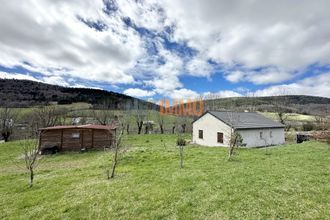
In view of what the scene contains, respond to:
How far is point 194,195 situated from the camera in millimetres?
7891

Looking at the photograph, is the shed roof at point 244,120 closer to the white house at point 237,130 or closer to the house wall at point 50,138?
the white house at point 237,130

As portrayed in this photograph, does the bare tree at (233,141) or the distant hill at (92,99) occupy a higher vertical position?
the distant hill at (92,99)

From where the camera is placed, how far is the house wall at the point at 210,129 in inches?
1044

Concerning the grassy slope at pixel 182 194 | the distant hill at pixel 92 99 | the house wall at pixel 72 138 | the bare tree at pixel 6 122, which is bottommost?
the grassy slope at pixel 182 194

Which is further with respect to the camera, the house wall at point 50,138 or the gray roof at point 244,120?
the gray roof at point 244,120

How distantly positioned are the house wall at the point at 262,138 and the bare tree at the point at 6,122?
44.8m

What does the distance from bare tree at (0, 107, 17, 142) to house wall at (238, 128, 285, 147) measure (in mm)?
44759

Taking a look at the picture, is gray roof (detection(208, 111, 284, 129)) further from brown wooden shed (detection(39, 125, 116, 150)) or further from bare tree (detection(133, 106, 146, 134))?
bare tree (detection(133, 106, 146, 134))

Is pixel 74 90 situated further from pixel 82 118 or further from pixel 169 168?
pixel 169 168

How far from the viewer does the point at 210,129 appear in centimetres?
2873

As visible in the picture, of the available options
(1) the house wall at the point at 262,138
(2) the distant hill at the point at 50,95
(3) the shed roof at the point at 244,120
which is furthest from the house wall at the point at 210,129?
(2) the distant hill at the point at 50,95

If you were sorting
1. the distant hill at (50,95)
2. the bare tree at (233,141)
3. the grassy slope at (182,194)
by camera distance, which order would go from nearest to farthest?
the grassy slope at (182,194)
the bare tree at (233,141)
the distant hill at (50,95)

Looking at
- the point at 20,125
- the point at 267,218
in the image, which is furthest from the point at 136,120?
the point at 267,218

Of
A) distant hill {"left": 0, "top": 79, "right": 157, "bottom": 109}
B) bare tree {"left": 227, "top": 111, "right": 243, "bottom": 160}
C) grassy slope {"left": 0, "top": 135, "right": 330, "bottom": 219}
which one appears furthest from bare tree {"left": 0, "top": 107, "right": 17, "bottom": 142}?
bare tree {"left": 227, "top": 111, "right": 243, "bottom": 160}
